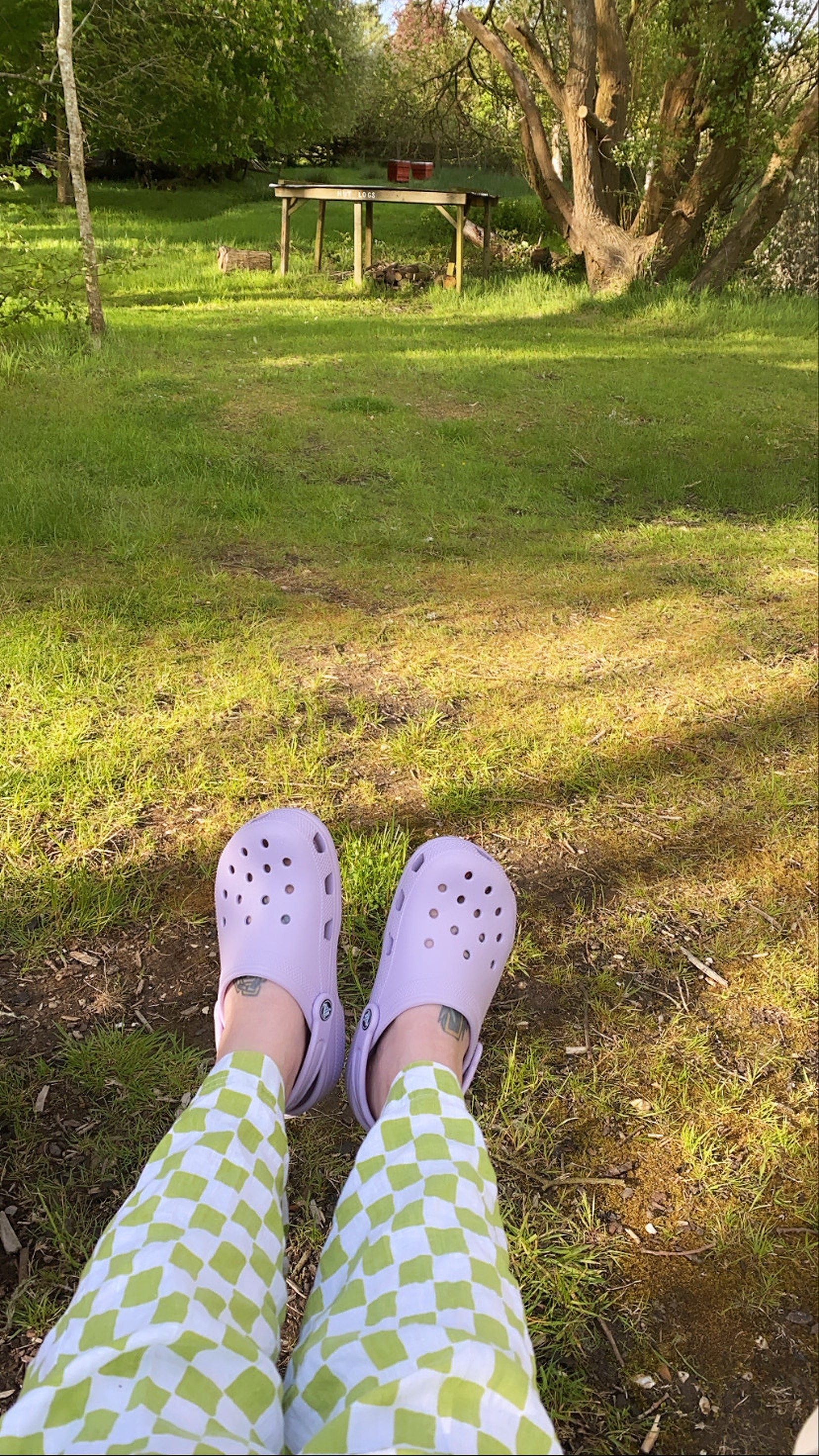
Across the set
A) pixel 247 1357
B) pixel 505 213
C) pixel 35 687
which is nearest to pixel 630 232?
pixel 505 213

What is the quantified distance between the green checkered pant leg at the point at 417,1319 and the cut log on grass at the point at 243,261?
1018 centimetres

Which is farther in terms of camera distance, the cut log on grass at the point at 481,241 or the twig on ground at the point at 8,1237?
the cut log on grass at the point at 481,241

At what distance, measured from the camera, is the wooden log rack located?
8672mm

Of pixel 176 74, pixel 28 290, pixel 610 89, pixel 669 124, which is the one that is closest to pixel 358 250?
pixel 176 74

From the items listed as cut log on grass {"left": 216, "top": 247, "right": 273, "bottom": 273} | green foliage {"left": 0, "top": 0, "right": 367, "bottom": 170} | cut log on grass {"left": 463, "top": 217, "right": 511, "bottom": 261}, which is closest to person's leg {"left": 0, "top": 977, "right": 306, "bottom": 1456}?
green foliage {"left": 0, "top": 0, "right": 367, "bottom": 170}

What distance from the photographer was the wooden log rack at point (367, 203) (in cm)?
867

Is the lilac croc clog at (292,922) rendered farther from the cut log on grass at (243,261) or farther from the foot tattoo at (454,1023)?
the cut log on grass at (243,261)

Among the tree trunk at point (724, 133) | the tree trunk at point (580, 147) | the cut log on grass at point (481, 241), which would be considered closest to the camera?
the tree trunk at point (724, 133)

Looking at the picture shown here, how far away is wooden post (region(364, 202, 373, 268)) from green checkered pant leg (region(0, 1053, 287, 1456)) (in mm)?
9710

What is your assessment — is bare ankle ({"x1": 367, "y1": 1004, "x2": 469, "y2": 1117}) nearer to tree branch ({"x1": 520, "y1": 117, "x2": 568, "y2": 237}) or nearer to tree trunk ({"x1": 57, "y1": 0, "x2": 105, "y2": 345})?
tree trunk ({"x1": 57, "y1": 0, "x2": 105, "y2": 345})

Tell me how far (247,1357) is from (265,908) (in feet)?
2.64

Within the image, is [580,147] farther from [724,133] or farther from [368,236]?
[368,236]

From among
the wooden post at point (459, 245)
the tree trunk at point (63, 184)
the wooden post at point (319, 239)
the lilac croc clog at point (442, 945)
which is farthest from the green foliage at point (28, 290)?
the tree trunk at point (63, 184)

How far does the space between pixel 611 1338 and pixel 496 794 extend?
45.9 inches
